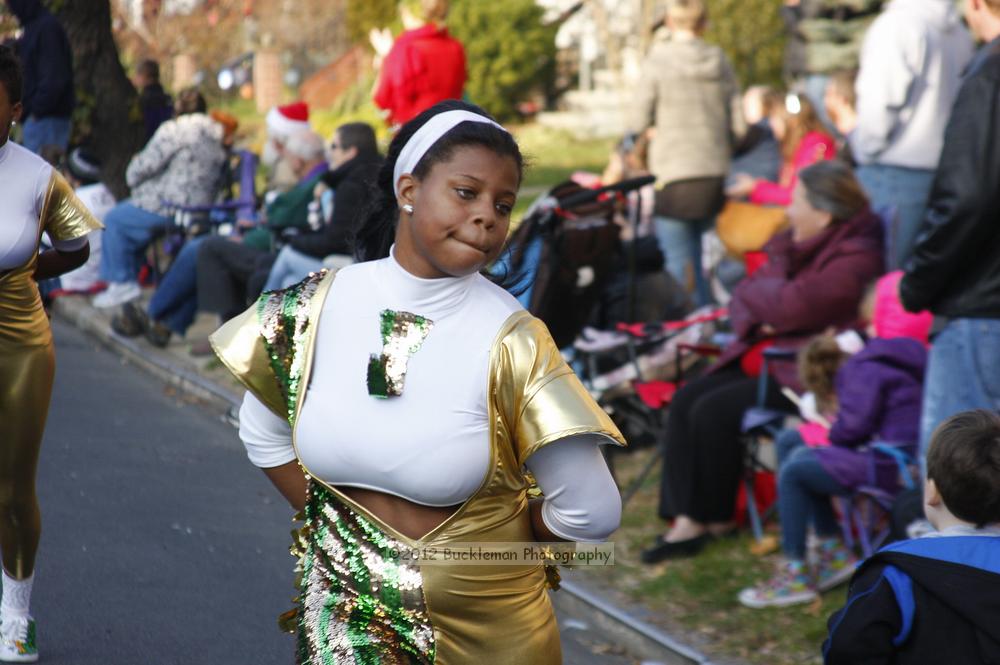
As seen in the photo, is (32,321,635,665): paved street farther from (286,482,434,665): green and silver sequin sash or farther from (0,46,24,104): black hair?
(286,482,434,665): green and silver sequin sash

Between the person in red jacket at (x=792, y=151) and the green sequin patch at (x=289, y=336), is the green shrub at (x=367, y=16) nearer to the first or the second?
the person in red jacket at (x=792, y=151)

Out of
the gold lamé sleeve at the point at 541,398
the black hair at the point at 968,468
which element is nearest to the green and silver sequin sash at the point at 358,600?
the gold lamé sleeve at the point at 541,398

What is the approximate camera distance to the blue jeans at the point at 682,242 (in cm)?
968

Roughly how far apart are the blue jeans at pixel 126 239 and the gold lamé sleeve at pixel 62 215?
770cm

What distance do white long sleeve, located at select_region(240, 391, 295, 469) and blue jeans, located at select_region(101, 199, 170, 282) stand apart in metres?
9.75

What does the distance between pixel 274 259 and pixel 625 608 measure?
17.1 ft

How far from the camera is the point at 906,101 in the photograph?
317 inches

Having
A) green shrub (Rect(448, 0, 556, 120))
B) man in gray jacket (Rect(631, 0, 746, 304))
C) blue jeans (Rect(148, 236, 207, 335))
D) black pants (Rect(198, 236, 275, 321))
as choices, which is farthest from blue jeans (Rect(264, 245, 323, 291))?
green shrub (Rect(448, 0, 556, 120))

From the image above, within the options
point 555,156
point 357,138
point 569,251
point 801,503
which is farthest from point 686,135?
point 555,156

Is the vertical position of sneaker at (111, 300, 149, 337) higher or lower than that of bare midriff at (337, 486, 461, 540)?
lower

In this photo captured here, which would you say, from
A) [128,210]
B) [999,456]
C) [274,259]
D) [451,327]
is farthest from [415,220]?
[128,210]

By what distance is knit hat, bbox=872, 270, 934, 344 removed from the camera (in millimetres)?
6086

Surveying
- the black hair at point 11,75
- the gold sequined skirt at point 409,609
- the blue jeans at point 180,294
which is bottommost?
the blue jeans at point 180,294

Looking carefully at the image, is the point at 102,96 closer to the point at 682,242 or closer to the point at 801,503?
the point at 682,242
